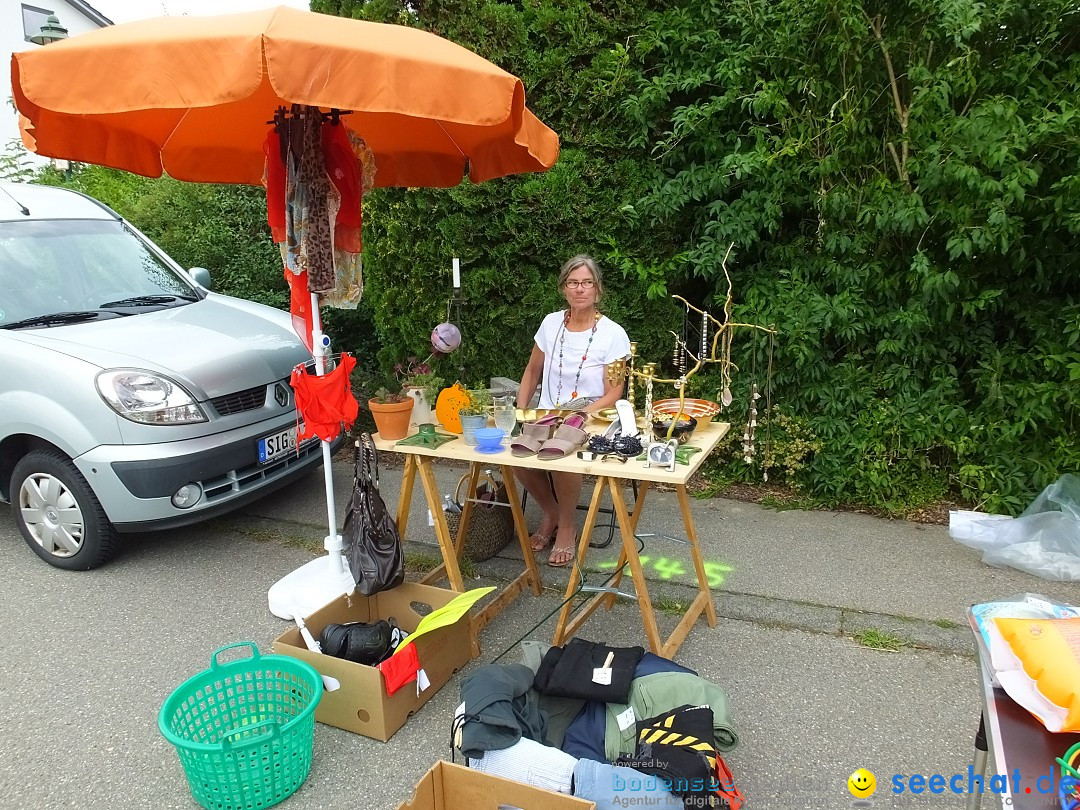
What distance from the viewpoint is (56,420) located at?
145 inches

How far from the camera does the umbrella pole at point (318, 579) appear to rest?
320cm

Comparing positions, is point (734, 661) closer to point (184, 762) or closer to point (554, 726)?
point (554, 726)

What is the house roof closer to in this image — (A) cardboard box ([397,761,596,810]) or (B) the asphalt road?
(B) the asphalt road

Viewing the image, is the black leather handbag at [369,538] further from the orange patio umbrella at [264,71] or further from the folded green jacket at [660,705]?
the orange patio umbrella at [264,71]

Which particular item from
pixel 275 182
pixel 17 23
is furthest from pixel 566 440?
pixel 17 23

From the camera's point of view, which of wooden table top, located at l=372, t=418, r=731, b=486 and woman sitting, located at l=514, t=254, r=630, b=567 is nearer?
wooden table top, located at l=372, t=418, r=731, b=486

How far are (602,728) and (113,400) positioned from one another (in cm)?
294

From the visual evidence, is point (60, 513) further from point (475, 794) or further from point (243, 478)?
point (475, 794)

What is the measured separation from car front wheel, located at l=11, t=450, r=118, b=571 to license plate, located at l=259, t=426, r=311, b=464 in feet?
2.83

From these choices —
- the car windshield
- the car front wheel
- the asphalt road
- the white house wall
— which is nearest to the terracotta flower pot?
the asphalt road

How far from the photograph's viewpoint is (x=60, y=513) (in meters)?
3.85

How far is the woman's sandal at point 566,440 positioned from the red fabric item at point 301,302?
1.20 m

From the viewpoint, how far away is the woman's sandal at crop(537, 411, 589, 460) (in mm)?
2846

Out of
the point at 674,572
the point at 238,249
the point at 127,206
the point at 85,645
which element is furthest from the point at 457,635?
the point at 127,206
